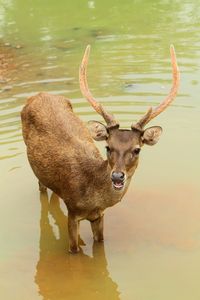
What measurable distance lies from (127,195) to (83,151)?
63.2 inches

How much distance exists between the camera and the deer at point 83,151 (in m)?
5.45

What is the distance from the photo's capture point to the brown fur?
549 centimetres

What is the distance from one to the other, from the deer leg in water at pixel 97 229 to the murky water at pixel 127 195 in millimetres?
115

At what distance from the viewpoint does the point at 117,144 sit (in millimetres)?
5402

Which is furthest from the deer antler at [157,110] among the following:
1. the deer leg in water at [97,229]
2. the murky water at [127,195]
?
the murky water at [127,195]

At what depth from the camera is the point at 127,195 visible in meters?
7.66

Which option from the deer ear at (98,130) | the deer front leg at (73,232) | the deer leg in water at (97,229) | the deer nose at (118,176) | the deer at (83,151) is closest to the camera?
the deer nose at (118,176)

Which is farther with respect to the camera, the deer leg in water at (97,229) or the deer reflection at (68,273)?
the deer leg in water at (97,229)

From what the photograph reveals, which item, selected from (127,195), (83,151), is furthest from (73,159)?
(127,195)

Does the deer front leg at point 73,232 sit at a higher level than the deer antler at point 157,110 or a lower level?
lower

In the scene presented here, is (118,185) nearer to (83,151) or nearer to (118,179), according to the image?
(118,179)

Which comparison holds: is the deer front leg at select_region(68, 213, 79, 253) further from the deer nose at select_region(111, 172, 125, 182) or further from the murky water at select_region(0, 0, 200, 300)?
the deer nose at select_region(111, 172, 125, 182)

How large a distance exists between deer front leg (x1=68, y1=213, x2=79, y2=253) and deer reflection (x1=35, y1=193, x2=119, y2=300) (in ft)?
0.35

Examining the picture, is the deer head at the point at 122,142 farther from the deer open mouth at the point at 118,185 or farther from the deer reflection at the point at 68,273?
the deer reflection at the point at 68,273
